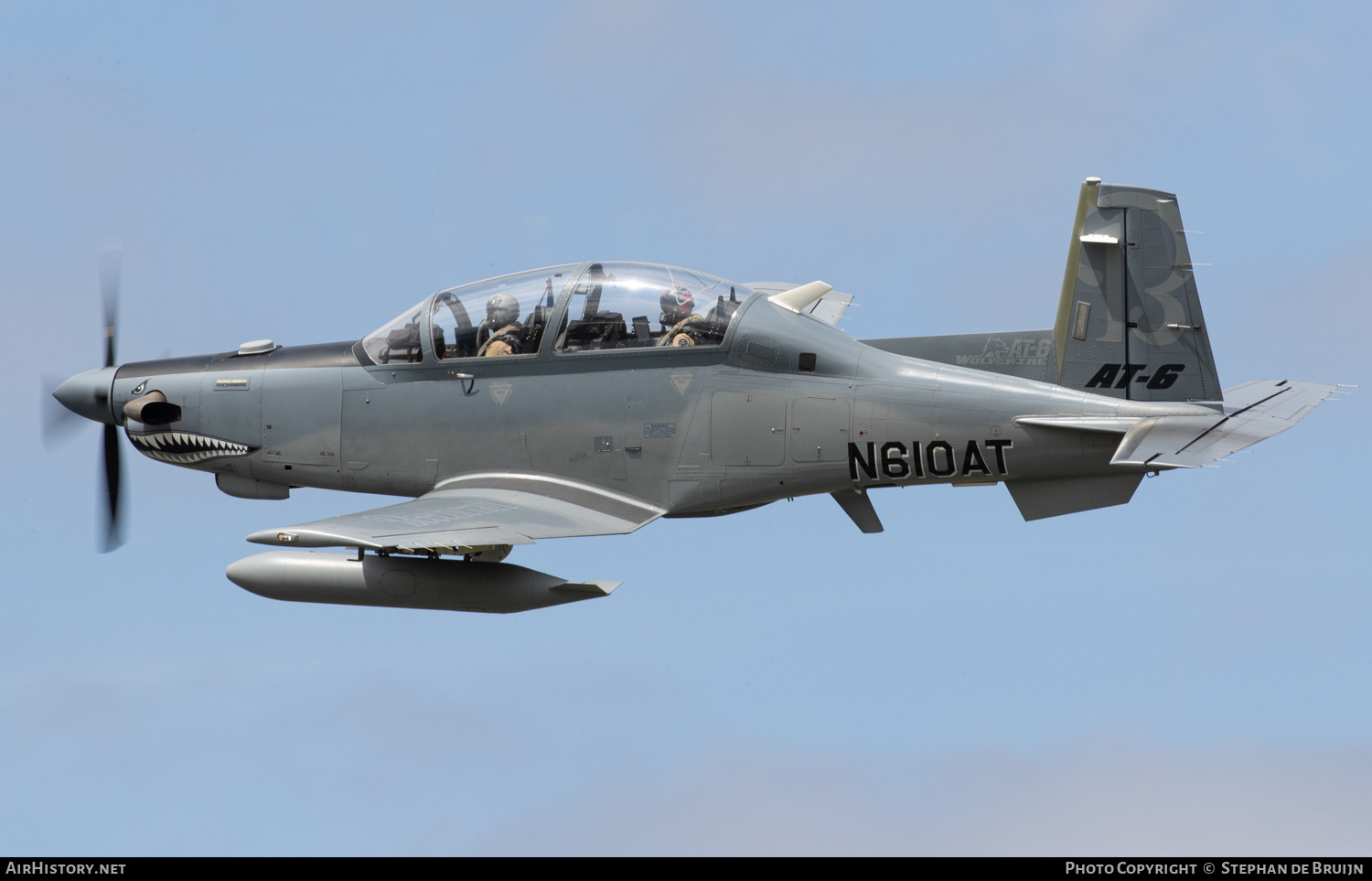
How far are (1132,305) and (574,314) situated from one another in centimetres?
497

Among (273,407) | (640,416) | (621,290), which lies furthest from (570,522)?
(273,407)

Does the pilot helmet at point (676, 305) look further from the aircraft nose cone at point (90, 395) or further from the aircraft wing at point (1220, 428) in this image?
the aircraft nose cone at point (90, 395)

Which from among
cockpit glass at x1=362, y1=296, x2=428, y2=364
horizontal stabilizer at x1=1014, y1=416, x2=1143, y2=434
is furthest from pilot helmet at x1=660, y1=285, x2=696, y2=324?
horizontal stabilizer at x1=1014, y1=416, x2=1143, y2=434

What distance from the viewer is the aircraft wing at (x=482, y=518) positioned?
12.5 metres

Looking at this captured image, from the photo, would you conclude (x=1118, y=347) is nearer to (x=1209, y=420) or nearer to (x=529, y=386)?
(x=1209, y=420)

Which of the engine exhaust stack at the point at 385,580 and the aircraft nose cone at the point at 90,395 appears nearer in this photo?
the engine exhaust stack at the point at 385,580

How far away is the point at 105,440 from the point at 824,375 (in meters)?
7.73

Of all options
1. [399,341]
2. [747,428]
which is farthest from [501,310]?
[747,428]

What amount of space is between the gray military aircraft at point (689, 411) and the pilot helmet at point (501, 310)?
0.8 inches

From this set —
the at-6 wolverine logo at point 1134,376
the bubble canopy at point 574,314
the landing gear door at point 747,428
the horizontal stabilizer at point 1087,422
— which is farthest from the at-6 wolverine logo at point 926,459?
the bubble canopy at point 574,314

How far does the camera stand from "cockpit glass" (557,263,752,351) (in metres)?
14.1

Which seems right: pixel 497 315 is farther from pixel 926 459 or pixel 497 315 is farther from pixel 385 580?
pixel 926 459

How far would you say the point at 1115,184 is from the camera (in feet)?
46.2

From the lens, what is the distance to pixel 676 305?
14.2 m
